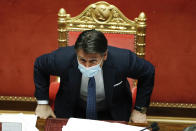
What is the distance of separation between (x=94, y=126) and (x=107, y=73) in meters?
0.44

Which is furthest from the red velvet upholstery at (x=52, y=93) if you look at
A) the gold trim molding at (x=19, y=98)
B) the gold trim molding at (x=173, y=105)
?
the gold trim molding at (x=173, y=105)

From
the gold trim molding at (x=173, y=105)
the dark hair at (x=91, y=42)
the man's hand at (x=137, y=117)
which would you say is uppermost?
the dark hair at (x=91, y=42)

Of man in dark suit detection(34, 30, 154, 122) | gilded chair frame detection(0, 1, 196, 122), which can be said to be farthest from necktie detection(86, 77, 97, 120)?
gilded chair frame detection(0, 1, 196, 122)

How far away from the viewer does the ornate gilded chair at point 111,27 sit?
206 centimetres

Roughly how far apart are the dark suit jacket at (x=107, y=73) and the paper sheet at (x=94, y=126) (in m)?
0.37

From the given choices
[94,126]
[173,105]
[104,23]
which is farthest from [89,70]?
[173,105]

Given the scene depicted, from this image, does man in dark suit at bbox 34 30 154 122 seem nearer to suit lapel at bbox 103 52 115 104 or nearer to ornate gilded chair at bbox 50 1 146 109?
suit lapel at bbox 103 52 115 104

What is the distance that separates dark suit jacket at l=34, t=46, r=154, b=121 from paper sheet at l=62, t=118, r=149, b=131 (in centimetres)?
37

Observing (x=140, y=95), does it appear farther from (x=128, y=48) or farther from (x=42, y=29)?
(x=42, y=29)

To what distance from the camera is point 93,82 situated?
1.77 m

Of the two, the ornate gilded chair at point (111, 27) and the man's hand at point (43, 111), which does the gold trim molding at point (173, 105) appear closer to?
the ornate gilded chair at point (111, 27)

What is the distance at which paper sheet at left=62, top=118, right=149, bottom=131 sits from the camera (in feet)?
4.80

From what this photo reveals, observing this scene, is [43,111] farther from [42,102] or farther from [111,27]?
[111,27]

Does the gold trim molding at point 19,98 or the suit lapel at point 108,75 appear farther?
the gold trim molding at point 19,98
